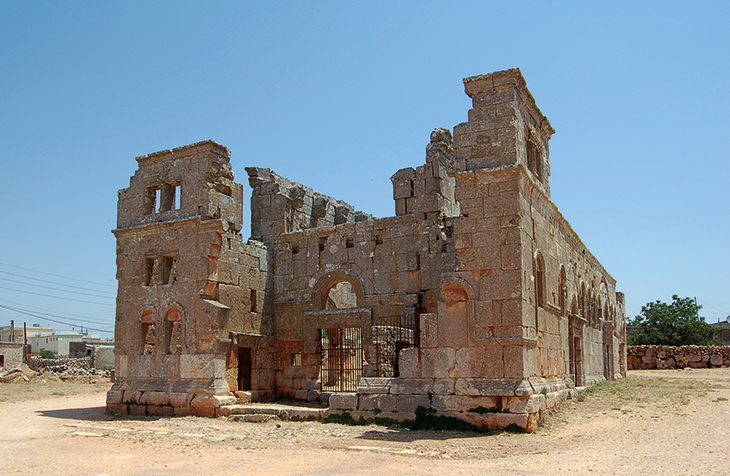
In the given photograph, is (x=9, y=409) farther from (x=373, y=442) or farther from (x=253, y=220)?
(x=373, y=442)

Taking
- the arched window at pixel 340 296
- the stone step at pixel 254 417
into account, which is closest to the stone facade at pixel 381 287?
the arched window at pixel 340 296

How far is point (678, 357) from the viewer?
89.2 feet

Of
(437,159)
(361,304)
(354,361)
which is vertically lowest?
(354,361)

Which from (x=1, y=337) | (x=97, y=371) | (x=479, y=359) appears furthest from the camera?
(x=1, y=337)

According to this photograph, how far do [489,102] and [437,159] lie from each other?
11.4 feet

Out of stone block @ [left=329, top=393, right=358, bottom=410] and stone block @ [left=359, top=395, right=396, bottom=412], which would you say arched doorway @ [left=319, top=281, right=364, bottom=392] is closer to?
stone block @ [left=329, top=393, right=358, bottom=410]

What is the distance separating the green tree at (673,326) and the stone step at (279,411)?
88.2ft

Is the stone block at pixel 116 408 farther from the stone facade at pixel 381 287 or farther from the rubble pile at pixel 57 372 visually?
the rubble pile at pixel 57 372

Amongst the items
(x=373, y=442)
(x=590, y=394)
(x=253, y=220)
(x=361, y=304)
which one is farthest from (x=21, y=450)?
(x=590, y=394)

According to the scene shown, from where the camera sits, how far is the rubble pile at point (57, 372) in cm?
2484

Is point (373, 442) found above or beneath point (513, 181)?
beneath

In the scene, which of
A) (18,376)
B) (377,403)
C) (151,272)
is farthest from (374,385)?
(18,376)

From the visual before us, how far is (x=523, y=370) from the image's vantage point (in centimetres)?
1012

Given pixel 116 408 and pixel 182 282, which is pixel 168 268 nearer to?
pixel 182 282
